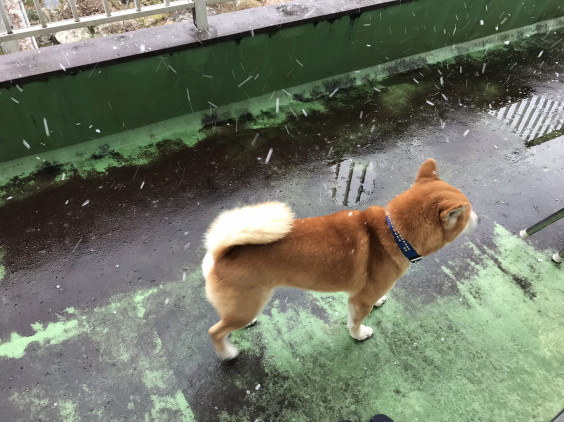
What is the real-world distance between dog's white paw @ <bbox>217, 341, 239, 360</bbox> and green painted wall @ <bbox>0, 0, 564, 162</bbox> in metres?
2.41

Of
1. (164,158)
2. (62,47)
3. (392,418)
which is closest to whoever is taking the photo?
(392,418)

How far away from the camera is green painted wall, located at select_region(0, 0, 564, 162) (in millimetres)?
3451

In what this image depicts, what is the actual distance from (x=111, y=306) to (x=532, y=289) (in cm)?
306

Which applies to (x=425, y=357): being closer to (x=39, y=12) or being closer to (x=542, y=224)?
(x=542, y=224)

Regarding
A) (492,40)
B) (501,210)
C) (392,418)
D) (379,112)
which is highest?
(492,40)

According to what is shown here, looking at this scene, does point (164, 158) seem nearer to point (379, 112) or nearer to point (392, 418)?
point (379, 112)

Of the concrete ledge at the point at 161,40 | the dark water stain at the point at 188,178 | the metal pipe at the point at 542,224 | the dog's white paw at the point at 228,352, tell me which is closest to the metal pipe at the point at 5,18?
the concrete ledge at the point at 161,40

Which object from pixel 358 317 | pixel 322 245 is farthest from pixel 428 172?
pixel 358 317

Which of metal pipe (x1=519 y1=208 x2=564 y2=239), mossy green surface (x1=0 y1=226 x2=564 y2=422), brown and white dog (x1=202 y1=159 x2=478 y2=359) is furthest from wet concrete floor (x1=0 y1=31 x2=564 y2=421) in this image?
brown and white dog (x1=202 y1=159 x2=478 y2=359)

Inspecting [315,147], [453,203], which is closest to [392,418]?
[453,203]

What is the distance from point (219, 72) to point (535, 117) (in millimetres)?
3451

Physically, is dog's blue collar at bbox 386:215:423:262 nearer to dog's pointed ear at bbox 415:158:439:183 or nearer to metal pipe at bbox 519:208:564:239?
dog's pointed ear at bbox 415:158:439:183

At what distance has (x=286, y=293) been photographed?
117 inches

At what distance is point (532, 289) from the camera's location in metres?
3.09
